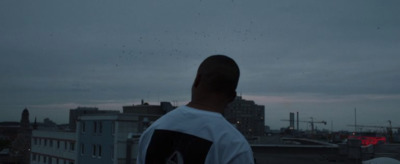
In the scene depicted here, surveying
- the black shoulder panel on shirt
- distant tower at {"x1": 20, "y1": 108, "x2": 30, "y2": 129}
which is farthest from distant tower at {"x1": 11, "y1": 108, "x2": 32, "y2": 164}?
the black shoulder panel on shirt

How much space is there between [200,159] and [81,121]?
36.4m

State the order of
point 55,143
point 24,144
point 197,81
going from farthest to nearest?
point 24,144 → point 55,143 → point 197,81

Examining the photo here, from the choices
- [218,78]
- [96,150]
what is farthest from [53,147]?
[218,78]

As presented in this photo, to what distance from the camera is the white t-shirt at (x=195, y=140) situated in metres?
1.98

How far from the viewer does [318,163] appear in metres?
18.7

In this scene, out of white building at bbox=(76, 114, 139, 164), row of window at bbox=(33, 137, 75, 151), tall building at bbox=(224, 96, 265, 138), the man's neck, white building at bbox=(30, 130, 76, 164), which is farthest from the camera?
tall building at bbox=(224, 96, 265, 138)

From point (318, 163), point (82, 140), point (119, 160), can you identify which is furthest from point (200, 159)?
point (82, 140)

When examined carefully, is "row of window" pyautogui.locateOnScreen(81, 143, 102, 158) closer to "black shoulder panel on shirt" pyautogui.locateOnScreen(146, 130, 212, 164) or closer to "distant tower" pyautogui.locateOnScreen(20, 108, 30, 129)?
"black shoulder panel on shirt" pyautogui.locateOnScreen(146, 130, 212, 164)

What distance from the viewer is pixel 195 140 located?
2.04 metres

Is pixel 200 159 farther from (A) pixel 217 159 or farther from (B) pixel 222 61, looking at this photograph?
(B) pixel 222 61

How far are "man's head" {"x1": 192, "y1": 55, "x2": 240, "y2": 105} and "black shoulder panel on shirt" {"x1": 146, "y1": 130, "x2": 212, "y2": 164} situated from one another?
0.26 m

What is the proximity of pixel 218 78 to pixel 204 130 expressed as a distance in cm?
31

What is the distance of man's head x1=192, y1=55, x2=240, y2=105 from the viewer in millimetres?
2166

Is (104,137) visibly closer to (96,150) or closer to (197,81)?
(96,150)
